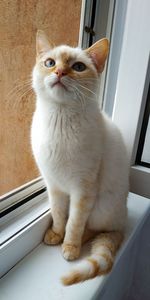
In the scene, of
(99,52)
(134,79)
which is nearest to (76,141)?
(99,52)

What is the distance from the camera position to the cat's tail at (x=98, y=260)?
0.55 meters

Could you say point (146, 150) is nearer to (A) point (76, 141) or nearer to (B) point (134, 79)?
(B) point (134, 79)

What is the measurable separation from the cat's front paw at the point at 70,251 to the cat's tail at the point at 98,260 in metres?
0.05

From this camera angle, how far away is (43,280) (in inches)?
24.2

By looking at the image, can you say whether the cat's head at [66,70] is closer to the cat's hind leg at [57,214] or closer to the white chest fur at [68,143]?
the white chest fur at [68,143]

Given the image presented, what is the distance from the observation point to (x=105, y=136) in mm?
741

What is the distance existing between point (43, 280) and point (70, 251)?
0.11m

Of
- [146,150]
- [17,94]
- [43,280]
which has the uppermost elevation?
[17,94]

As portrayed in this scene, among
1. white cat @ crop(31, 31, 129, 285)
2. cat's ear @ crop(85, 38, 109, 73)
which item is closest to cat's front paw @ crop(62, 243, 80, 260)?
white cat @ crop(31, 31, 129, 285)

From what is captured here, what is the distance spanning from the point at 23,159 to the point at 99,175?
1.13ft

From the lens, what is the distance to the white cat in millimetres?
616

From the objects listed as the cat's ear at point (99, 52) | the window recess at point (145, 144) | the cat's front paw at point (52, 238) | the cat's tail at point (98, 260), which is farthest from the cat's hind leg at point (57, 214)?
the window recess at point (145, 144)

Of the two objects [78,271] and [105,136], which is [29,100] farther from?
[78,271]

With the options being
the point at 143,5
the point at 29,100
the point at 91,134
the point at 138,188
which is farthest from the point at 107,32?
the point at 138,188
